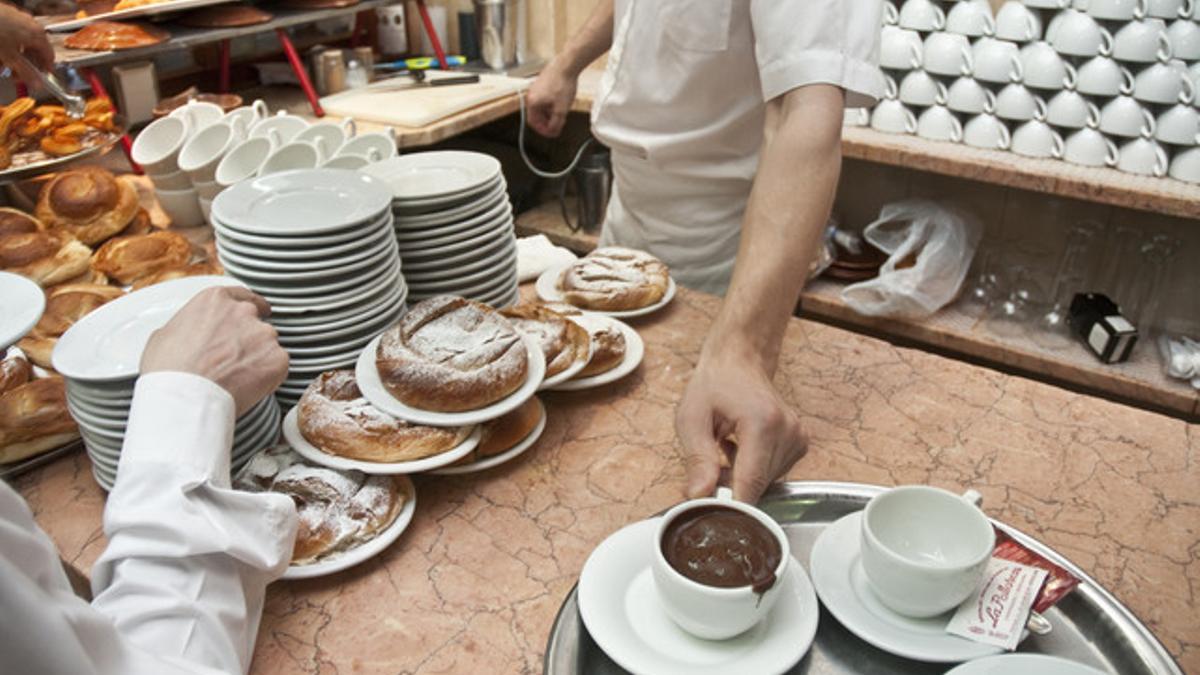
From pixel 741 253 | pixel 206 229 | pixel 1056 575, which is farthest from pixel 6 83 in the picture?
pixel 1056 575

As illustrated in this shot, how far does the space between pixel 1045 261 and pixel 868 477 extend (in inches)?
81.3

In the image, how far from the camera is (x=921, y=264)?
2.61 metres

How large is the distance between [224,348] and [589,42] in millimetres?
1417

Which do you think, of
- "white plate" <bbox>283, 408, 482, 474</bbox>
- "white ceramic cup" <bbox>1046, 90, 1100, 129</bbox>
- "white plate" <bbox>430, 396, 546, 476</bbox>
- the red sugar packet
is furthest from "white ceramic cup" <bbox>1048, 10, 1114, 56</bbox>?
"white plate" <bbox>283, 408, 482, 474</bbox>

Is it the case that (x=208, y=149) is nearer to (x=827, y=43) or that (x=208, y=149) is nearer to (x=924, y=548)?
(x=827, y=43)

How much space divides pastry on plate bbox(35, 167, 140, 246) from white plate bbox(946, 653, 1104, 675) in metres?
1.93

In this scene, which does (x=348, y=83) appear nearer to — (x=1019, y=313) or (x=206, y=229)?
(x=206, y=229)

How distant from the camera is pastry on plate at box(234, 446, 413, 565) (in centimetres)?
98

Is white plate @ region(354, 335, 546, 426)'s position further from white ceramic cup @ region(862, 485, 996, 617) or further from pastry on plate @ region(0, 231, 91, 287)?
pastry on plate @ region(0, 231, 91, 287)

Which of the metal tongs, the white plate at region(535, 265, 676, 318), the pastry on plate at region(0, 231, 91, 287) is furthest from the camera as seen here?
the metal tongs

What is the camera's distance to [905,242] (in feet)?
8.84

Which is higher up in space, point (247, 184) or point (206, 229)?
point (247, 184)

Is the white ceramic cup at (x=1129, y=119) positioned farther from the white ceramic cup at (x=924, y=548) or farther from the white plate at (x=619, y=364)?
the white ceramic cup at (x=924, y=548)

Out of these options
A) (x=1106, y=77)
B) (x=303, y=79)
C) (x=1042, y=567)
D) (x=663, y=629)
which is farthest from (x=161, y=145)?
(x=1106, y=77)
